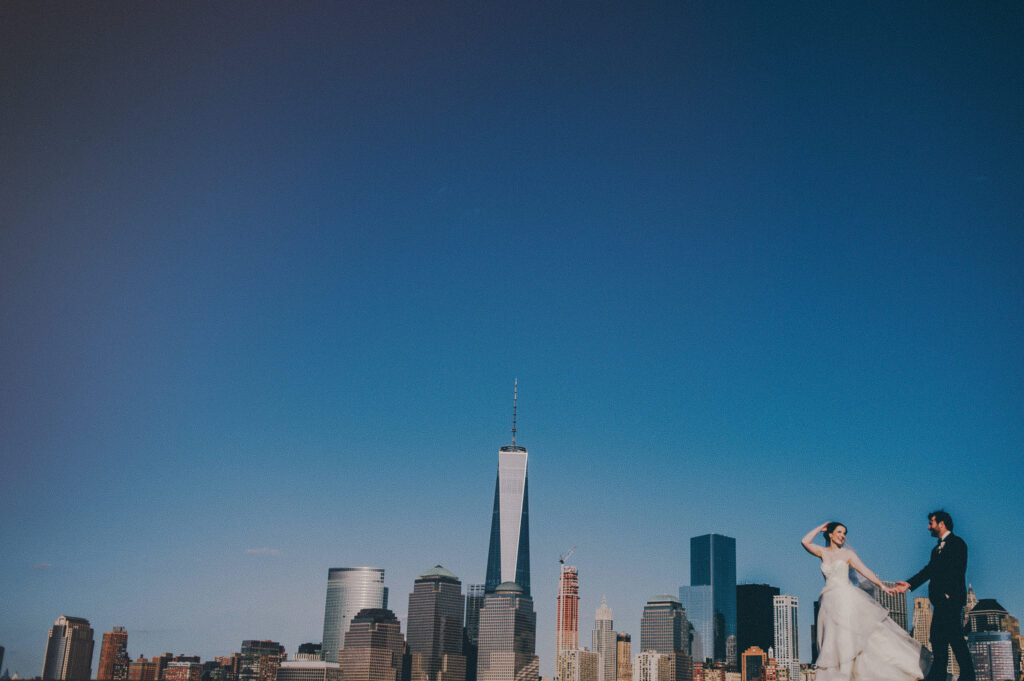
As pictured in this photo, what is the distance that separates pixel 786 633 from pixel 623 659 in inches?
1249

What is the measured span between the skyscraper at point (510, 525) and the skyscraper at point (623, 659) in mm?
21292

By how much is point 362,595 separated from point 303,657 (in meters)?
24.6

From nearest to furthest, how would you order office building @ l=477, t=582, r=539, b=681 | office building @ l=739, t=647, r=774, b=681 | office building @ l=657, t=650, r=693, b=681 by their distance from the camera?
office building @ l=739, t=647, r=774, b=681 → office building @ l=657, t=650, r=693, b=681 → office building @ l=477, t=582, r=539, b=681

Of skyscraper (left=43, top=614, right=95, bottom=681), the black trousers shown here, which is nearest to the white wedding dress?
the black trousers

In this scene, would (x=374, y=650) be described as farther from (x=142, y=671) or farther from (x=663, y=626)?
(x=663, y=626)

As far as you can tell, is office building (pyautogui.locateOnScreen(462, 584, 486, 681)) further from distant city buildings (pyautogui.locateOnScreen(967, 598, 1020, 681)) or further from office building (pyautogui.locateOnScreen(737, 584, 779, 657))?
distant city buildings (pyautogui.locateOnScreen(967, 598, 1020, 681))

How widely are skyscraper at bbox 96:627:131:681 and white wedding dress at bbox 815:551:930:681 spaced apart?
140 meters

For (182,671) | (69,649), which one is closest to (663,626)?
(182,671)

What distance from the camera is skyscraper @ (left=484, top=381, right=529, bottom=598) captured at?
182 metres

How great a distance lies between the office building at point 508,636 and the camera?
548ft

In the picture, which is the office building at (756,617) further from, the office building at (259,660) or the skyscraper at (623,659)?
the office building at (259,660)

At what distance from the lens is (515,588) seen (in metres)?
179

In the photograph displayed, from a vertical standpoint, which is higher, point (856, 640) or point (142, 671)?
point (856, 640)

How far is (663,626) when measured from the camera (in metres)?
188
